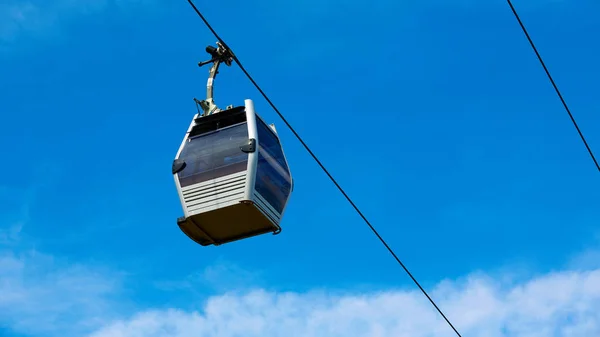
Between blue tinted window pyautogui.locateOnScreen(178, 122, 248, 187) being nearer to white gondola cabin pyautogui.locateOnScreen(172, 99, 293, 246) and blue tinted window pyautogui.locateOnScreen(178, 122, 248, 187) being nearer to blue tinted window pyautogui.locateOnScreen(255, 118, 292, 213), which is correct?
white gondola cabin pyautogui.locateOnScreen(172, 99, 293, 246)

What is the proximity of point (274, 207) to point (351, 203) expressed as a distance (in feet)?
8.02

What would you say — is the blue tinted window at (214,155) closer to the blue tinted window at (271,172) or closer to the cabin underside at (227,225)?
the blue tinted window at (271,172)

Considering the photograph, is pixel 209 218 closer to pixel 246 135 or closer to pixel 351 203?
pixel 246 135

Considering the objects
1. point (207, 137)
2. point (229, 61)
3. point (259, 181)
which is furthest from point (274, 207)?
point (229, 61)

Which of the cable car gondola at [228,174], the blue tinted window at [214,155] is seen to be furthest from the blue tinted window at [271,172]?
the blue tinted window at [214,155]

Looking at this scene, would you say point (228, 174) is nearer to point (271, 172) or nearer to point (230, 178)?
point (230, 178)

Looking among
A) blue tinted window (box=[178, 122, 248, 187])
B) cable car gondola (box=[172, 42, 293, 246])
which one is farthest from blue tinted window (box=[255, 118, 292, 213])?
blue tinted window (box=[178, 122, 248, 187])

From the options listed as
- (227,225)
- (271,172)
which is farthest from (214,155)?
(227,225)

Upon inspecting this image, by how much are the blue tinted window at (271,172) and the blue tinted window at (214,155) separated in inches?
12.0

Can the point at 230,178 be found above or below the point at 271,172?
below

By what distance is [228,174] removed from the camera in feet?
45.5

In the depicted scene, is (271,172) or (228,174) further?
(271,172)

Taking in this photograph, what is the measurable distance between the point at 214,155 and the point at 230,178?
746 millimetres

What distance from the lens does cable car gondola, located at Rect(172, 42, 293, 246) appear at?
13.6m
